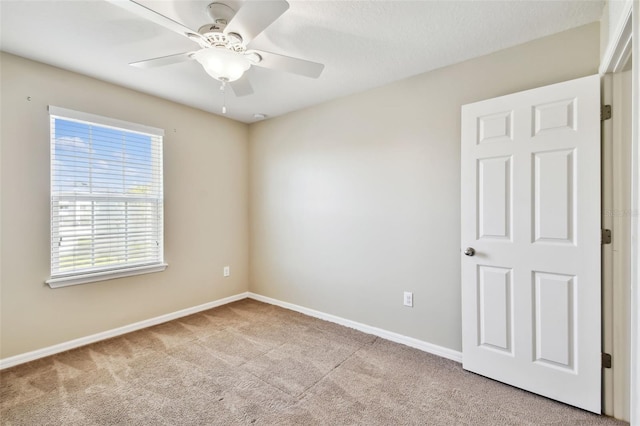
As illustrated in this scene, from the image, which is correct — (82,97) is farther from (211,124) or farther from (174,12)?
(174,12)

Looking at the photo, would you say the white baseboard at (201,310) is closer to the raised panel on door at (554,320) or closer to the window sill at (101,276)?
the window sill at (101,276)

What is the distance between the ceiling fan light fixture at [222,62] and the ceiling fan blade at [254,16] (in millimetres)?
123

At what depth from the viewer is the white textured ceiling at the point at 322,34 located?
1.68 metres

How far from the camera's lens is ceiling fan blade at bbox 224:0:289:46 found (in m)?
1.22

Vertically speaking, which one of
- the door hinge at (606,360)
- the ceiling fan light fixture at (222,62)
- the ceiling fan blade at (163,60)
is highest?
the ceiling fan blade at (163,60)

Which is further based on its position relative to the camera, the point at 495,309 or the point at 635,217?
the point at 495,309

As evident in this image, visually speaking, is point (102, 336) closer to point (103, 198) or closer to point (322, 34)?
point (103, 198)

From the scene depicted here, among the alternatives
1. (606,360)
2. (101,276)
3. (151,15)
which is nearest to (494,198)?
(606,360)

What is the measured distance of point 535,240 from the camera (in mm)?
1885

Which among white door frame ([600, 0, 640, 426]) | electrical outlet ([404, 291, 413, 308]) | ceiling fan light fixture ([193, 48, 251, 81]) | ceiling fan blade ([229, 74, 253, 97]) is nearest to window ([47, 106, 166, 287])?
ceiling fan blade ([229, 74, 253, 97])

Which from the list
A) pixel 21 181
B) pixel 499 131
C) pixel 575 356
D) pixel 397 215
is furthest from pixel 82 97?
pixel 575 356

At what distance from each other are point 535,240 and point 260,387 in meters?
2.13

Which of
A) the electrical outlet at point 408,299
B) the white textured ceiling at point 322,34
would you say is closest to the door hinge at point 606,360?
the electrical outlet at point 408,299

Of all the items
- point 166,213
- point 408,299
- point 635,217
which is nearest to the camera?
point 635,217
